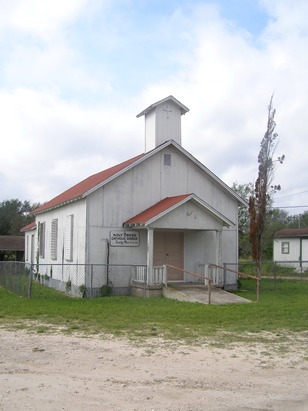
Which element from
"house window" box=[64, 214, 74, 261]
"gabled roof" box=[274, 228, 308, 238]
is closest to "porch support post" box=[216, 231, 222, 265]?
"house window" box=[64, 214, 74, 261]

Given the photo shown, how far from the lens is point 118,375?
7.41 m

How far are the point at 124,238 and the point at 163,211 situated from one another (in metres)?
2.37

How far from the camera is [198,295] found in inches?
692

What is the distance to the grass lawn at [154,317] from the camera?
11352 mm

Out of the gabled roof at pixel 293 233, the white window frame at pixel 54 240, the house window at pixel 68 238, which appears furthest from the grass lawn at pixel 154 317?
the gabled roof at pixel 293 233

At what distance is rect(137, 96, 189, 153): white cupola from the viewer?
22.2 m

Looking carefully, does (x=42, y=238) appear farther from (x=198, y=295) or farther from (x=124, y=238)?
(x=198, y=295)

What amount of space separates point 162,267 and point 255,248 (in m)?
5.53

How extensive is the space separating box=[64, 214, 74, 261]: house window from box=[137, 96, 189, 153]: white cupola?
4.84m

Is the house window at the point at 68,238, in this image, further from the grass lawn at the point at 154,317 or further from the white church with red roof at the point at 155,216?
the grass lawn at the point at 154,317

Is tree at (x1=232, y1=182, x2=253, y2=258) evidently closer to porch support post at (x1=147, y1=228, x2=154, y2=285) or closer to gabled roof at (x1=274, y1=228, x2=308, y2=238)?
gabled roof at (x1=274, y1=228, x2=308, y2=238)

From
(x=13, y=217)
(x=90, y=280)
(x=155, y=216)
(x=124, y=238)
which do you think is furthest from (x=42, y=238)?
(x=13, y=217)

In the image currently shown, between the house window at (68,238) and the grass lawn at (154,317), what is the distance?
4.22 metres

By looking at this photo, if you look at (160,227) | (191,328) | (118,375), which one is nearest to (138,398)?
(118,375)
